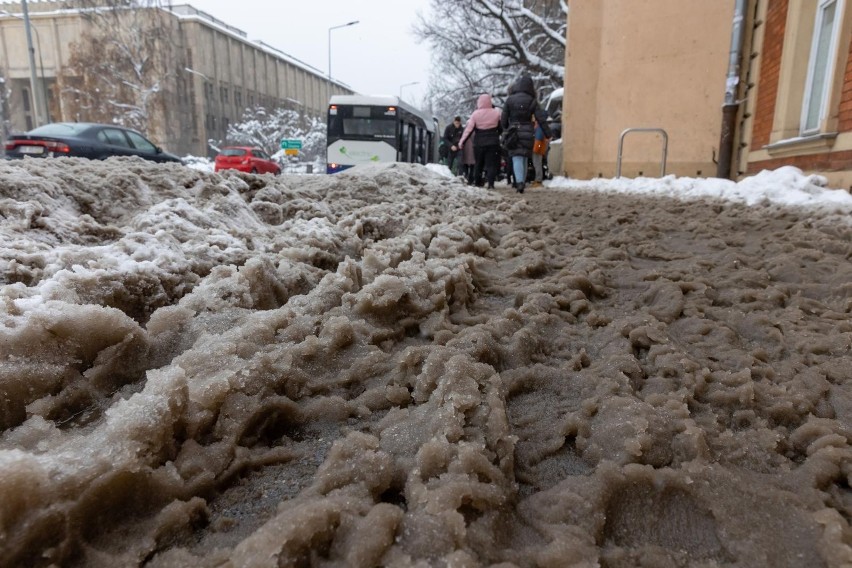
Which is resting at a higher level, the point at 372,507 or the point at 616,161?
the point at 616,161

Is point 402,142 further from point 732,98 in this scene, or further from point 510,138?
point 732,98

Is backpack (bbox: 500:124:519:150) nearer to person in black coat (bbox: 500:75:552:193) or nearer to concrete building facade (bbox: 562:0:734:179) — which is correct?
person in black coat (bbox: 500:75:552:193)

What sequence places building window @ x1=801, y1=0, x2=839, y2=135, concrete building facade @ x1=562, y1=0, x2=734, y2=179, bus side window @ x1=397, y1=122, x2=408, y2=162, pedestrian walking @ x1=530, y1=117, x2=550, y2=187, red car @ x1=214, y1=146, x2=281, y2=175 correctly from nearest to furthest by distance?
building window @ x1=801, y1=0, x2=839, y2=135 → concrete building facade @ x1=562, y1=0, x2=734, y2=179 → pedestrian walking @ x1=530, y1=117, x2=550, y2=187 → bus side window @ x1=397, y1=122, x2=408, y2=162 → red car @ x1=214, y1=146, x2=281, y2=175

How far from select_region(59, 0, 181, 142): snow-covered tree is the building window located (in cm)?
3387

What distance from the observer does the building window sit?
21.1 feet

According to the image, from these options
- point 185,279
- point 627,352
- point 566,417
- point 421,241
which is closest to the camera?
point 566,417

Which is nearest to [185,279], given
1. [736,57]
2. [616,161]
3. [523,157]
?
[523,157]

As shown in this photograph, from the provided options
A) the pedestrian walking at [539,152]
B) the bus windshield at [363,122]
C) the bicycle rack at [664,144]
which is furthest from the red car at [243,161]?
the bicycle rack at [664,144]

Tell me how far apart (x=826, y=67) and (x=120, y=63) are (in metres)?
37.5

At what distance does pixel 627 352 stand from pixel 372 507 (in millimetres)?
1283

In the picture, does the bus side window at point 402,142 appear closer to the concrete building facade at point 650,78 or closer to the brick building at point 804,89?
the concrete building facade at point 650,78

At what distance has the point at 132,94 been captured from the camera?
111 feet

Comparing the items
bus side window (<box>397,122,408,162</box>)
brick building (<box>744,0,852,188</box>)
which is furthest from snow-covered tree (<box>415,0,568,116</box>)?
brick building (<box>744,0,852,188</box>)

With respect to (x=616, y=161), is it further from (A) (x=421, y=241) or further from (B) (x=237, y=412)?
(B) (x=237, y=412)
